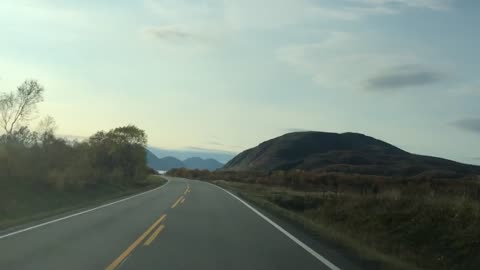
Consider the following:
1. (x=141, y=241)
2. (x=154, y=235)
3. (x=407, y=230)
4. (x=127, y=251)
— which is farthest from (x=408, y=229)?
(x=127, y=251)

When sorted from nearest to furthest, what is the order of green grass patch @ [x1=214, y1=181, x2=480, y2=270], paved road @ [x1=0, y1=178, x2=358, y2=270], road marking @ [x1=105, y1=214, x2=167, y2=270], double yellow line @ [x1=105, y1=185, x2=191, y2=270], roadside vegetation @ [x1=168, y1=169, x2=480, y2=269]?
road marking @ [x1=105, y1=214, x2=167, y2=270], double yellow line @ [x1=105, y1=185, x2=191, y2=270], paved road @ [x1=0, y1=178, x2=358, y2=270], green grass patch @ [x1=214, y1=181, x2=480, y2=270], roadside vegetation @ [x1=168, y1=169, x2=480, y2=269]

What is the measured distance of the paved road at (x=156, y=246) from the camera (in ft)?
31.8

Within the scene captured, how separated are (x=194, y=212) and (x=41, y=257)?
38.1 ft

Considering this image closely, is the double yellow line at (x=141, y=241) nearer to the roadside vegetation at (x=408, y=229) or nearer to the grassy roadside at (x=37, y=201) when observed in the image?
the roadside vegetation at (x=408, y=229)

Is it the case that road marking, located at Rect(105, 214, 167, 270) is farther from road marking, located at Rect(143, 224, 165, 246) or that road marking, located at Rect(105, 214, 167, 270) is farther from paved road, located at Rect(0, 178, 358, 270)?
road marking, located at Rect(143, 224, 165, 246)

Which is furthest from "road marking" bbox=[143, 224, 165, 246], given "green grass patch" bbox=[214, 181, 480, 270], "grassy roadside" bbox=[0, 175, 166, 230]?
"grassy roadside" bbox=[0, 175, 166, 230]

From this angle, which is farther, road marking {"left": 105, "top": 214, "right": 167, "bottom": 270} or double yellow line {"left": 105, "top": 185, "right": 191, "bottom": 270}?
double yellow line {"left": 105, "top": 185, "right": 191, "bottom": 270}

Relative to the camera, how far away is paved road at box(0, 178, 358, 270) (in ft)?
31.8

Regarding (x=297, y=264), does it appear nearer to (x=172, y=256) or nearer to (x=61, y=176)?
(x=172, y=256)

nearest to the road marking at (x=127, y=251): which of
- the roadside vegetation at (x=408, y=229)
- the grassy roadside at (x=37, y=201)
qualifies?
the roadside vegetation at (x=408, y=229)

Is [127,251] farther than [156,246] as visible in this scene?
No

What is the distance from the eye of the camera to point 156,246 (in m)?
11.9

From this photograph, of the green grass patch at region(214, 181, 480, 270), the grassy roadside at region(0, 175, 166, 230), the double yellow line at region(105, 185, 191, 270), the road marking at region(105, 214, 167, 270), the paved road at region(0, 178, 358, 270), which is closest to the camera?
the road marking at region(105, 214, 167, 270)

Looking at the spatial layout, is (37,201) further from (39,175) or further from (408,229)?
(408,229)
